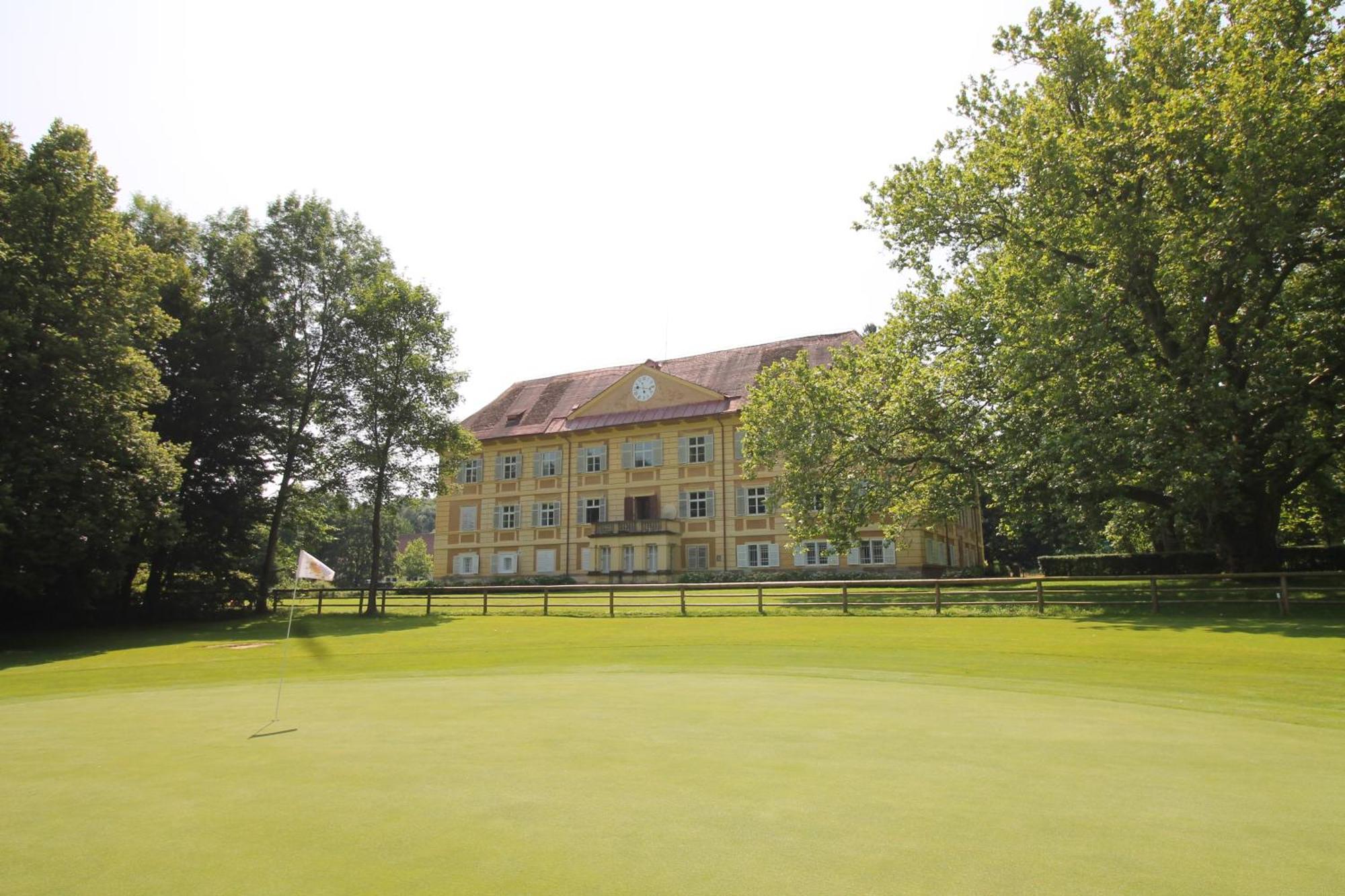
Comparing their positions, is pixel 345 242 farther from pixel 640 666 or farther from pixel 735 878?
pixel 735 878

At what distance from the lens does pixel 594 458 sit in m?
54.4

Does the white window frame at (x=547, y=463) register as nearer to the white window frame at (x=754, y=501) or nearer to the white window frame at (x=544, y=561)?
the white window frame at (x=544, y=561)

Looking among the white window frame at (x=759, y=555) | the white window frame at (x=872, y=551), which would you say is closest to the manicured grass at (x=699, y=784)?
the white window frame at (x=872, y=551)

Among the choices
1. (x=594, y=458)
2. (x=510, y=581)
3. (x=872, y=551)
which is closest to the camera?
(x=872, y=551)

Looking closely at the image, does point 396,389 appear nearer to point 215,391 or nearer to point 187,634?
point 215,391

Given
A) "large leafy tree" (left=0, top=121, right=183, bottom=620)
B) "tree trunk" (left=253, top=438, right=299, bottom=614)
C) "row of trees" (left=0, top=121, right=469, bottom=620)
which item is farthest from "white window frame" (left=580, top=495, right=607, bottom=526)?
"large leafy tree" (left=0, top=121, right=183, bottom=620)

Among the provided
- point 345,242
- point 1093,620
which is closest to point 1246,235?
point 1093,620

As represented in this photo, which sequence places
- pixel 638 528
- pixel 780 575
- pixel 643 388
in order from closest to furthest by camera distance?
pixel 780 575, pixel 638 528, pixel 643 388

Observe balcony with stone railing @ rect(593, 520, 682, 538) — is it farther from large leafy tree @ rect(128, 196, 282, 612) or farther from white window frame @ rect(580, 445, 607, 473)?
large leafy tree @ rect(128, 196, 282, 612)

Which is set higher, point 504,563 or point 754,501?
point 754,501

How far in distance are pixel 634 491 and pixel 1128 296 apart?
112 ft

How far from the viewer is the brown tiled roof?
5119 cm

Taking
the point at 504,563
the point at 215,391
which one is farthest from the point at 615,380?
the point at 215,391

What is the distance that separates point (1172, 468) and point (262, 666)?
21133 millimetres
